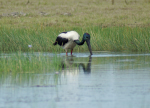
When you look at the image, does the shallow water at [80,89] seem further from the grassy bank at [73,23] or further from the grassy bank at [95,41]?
the grassy bank at [95,41]

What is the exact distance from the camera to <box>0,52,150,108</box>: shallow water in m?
5.44

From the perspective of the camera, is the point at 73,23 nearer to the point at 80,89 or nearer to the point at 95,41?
the point at 95,41

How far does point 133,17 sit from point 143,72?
22.2 meters

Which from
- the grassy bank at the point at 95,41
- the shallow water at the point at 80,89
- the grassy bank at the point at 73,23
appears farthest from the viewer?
the grassy bank at the point at 73,23

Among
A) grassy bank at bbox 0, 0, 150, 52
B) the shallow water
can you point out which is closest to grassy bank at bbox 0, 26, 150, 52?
grassy bank at bbox 0, 0, 150, 52

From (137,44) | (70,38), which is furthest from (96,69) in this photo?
(137,44)

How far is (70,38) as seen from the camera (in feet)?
45.7

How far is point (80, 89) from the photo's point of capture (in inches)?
254

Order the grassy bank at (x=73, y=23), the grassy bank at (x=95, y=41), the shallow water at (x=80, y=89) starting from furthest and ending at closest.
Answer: the grassy bank at (x=73, y=23)
the grassy bank at (x=95, y=41)
the shallow water at (x=80, y=89)

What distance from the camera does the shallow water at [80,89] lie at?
5438 mm

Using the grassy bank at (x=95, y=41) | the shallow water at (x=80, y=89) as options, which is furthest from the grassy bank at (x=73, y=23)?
the shallow water at (x=80, y=89)

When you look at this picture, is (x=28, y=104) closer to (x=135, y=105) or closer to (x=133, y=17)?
(x=135, y=105)

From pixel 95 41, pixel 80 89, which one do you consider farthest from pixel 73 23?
pixel 80 89

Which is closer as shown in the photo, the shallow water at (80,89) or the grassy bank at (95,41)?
the shallow water at (80,89)
